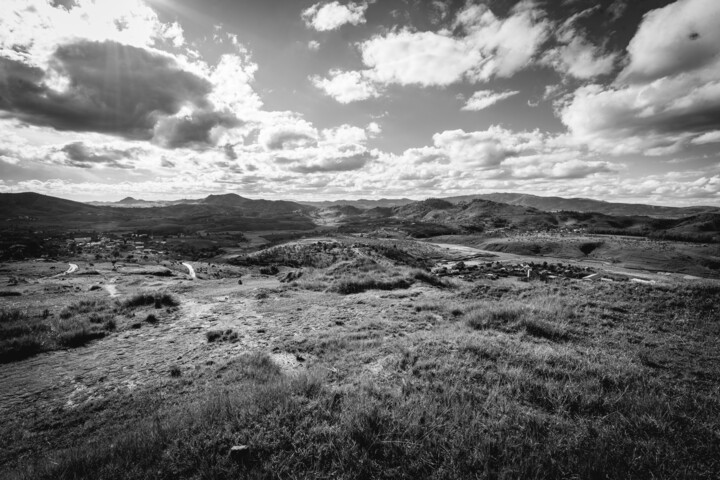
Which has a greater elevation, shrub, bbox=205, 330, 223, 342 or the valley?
the valley

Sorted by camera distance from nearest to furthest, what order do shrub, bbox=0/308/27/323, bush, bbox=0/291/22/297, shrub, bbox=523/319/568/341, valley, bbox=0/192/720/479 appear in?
valley, bbox=0/192/720/479 → shrub, bbox=523/319/568/341 → shrub, bbox=0/308/27/323 → bush, bbox=0/291/22/297

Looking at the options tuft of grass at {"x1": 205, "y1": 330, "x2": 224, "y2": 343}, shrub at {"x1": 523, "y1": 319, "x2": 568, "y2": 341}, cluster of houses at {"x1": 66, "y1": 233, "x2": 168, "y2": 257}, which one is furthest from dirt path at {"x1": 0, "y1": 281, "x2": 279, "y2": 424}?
cluster of houses at {"x1": 66, "y1": 233, "x2": 168, "y2": 257}

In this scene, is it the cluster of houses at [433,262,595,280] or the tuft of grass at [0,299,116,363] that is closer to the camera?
the tuft of grass at [0,299,116,363]

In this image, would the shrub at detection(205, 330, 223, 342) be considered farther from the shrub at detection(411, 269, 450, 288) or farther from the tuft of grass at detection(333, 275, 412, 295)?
the shrub at detection(411, 269, 450, 288)

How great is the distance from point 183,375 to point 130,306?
14887 mm

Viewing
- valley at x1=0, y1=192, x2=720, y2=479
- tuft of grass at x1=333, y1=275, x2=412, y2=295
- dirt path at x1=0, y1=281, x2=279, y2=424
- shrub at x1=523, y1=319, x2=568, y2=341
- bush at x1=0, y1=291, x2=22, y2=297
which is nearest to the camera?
valley at x1=0, y1=192, x2=720, y2=479

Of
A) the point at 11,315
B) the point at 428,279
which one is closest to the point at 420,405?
the point at 428,279

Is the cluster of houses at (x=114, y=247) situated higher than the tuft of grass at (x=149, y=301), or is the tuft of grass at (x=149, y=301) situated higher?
the tuft of grass at (x=149, y=301)

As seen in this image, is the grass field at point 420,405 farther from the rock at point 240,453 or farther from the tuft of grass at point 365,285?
the tuft of grass at point 365,285

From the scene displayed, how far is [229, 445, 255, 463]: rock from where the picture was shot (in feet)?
15.2

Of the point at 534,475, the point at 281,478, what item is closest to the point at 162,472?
the point at 281,478

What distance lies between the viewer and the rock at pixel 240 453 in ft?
15.2

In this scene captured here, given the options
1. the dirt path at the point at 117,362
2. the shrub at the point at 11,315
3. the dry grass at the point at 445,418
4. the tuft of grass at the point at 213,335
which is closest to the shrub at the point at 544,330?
the dry grass at the point at 445,418

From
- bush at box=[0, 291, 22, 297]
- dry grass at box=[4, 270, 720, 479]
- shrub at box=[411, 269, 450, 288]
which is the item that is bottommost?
bush at box=[0, 291, 22, 297]
